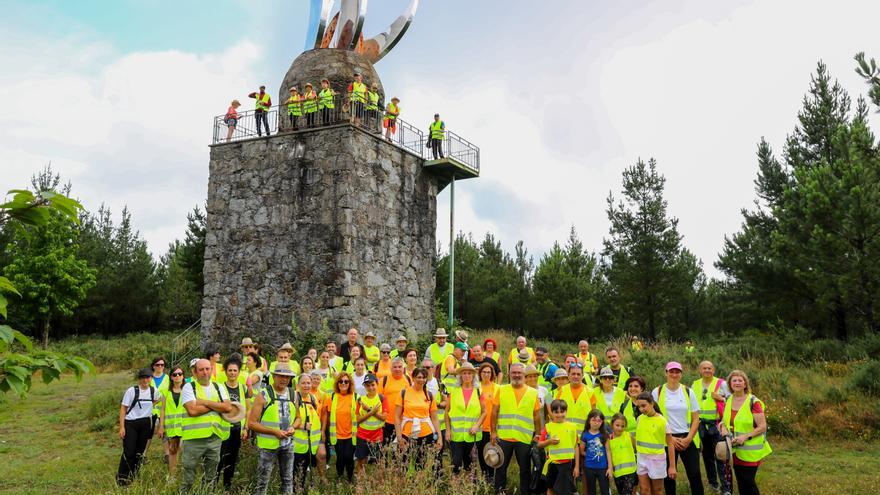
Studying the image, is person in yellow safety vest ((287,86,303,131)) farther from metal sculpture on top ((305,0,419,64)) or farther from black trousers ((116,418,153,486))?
black trousers ((116,418,153,486))

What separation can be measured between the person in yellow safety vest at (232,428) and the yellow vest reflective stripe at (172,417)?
51 cm

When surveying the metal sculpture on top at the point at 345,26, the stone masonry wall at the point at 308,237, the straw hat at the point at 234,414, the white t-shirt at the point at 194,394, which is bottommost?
the straw hat at the point at 234,414

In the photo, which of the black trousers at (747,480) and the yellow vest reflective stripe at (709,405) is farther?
the yellow vest reflective stripe at (709,405)

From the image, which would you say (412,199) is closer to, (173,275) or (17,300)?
(17,300)

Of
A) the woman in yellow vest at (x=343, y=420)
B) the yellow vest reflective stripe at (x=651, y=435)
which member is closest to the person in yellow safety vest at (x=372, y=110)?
the woman in yellow vest at (x=343, y=420)

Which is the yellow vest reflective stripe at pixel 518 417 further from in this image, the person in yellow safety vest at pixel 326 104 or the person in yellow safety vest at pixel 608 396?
the person in yellow safety vest at pixel 326 104

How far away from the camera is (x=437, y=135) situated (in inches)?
687

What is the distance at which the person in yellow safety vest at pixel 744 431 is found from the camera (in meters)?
6.73

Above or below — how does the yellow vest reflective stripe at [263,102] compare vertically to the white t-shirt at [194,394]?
above

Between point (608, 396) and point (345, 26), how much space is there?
13650mm

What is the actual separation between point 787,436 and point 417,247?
31.5 ft

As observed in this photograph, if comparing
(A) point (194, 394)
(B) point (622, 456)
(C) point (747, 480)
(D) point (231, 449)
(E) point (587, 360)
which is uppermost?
(E) point (587, 360)

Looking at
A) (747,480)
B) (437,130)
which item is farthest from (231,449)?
(437,130)

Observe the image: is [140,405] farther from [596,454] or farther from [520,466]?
[596,454]
